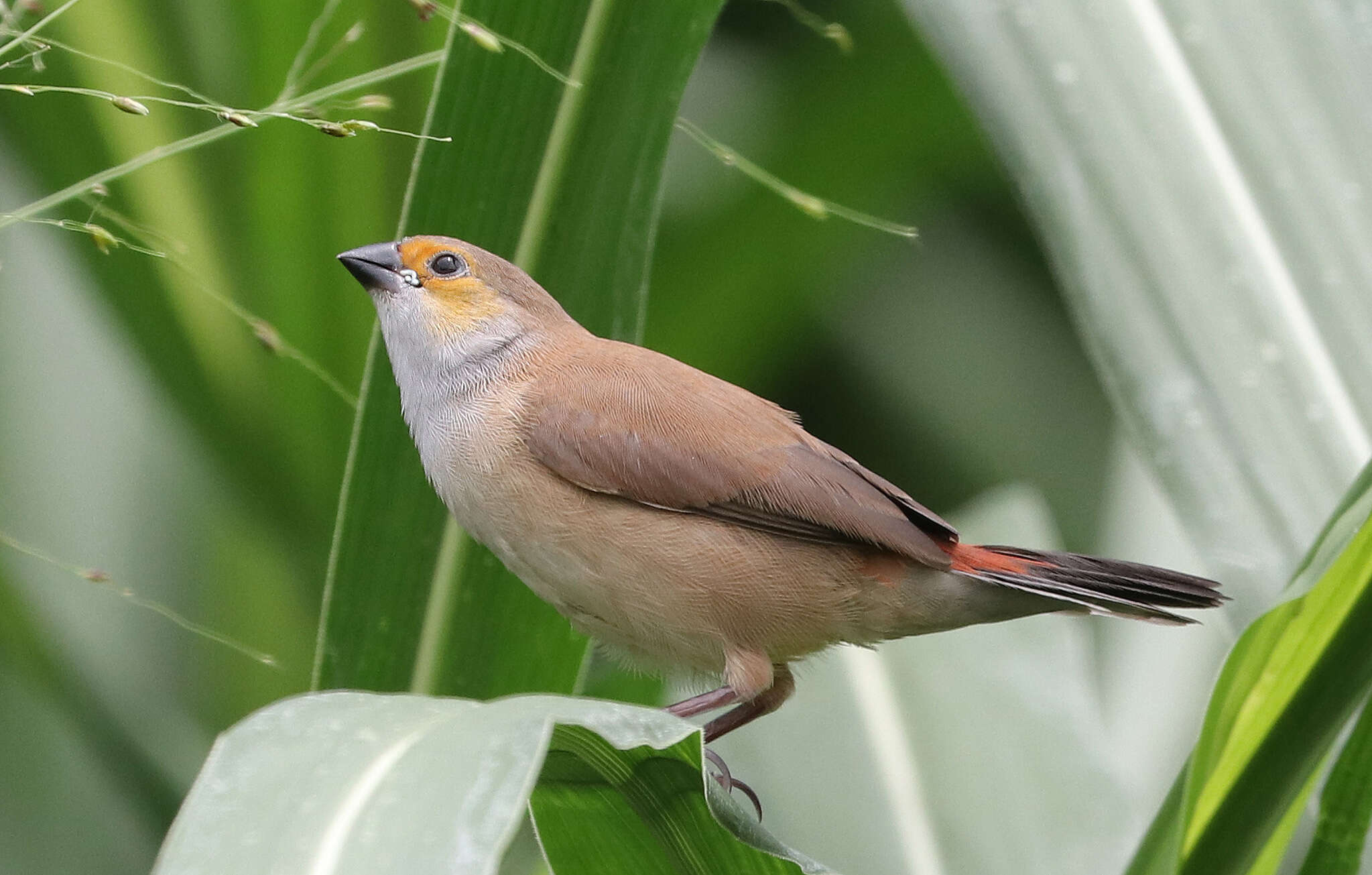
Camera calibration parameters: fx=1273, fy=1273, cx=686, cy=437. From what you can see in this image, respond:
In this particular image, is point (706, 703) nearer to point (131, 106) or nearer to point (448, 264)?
point (448, 264)

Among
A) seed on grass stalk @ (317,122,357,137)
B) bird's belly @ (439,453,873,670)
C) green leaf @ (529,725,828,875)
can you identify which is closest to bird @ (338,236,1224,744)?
bird's belly @ (439,453,873,670)

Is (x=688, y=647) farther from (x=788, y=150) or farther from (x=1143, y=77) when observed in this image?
(x=788, y=150)

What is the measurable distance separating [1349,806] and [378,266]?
146 centimetres

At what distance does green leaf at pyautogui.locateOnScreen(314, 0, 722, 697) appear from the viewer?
1.64 m

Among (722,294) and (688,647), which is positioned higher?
(722,294)

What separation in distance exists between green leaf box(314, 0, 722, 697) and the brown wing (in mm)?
156

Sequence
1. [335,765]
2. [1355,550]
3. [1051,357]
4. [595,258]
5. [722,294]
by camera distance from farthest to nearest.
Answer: [1051,357] → [722,294] → [595,258] → [1355,550] → [335,765]

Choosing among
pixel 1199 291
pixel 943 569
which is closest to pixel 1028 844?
pixel 943 569

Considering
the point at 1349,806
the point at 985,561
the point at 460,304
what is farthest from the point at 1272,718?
the point at 460,304

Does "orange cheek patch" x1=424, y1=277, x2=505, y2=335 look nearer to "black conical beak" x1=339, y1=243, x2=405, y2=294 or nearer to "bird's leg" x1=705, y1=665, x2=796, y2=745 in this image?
"black conical beak" x1=339, y1=243, x2=405, y2=294

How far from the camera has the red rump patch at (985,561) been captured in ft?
5.67

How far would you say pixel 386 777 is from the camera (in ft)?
3.18

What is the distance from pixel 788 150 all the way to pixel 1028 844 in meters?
1.44

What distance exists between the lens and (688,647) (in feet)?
5.71
